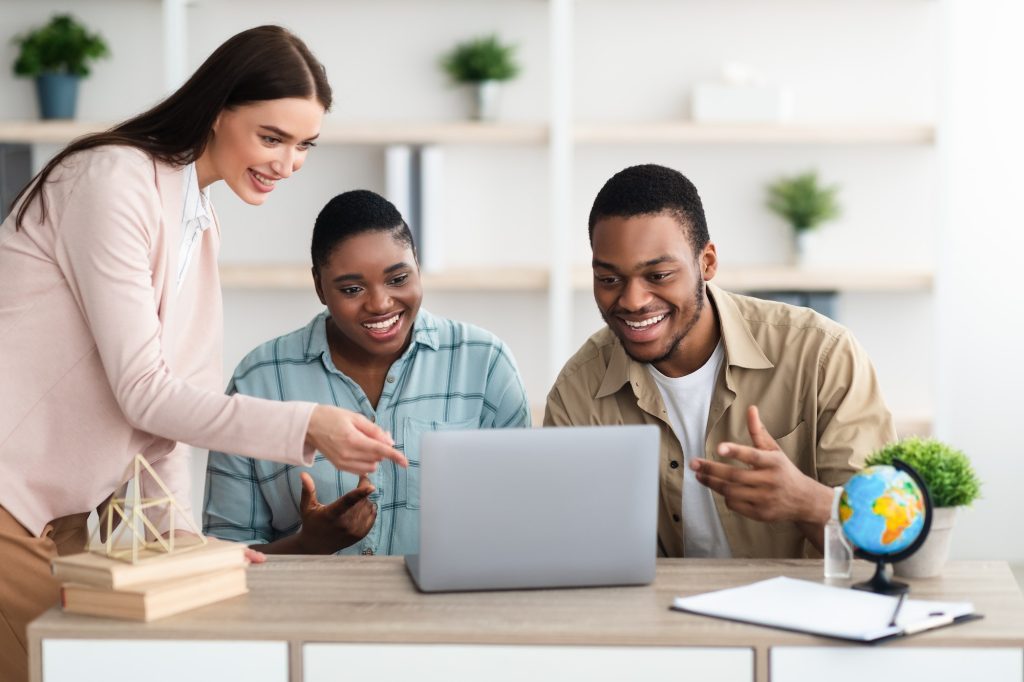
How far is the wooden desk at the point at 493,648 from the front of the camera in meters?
1.43

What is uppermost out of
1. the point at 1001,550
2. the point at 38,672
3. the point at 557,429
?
the point at 557,429

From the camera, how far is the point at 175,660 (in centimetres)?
147

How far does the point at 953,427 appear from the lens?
13.2 feet

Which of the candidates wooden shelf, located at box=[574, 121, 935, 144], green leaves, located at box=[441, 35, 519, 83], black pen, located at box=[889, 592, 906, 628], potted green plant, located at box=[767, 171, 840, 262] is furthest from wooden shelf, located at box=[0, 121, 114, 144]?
black pen, located at box=[889, 592, 906, 628]

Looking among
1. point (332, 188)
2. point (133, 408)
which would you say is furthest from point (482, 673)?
point (332, 188)

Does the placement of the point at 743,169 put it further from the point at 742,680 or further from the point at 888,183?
the point at 742,680

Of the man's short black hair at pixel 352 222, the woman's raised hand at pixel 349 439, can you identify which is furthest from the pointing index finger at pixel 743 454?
the man's short black hair at pixel 352 222

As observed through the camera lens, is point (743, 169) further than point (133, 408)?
Yes

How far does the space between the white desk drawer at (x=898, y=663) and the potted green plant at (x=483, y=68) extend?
270cm

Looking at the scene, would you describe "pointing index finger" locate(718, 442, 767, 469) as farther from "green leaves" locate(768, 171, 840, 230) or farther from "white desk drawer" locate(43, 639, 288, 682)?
"green leaves" locate(768, 171, 840, 230)

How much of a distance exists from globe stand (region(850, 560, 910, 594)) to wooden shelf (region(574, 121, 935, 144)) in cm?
234

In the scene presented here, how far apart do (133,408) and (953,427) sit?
10.0 ft

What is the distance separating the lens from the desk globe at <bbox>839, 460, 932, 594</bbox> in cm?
158

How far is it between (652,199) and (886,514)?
2.46 ft
